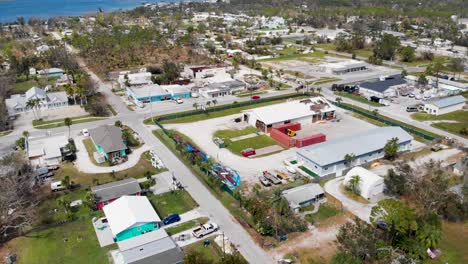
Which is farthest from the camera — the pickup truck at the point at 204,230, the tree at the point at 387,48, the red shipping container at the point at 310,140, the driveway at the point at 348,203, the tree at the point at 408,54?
the tree at the point at 387,48

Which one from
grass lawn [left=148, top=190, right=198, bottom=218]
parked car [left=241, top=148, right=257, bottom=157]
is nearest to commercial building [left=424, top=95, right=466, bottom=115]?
parked car [left=241, top=148, right=257, bottom=157]

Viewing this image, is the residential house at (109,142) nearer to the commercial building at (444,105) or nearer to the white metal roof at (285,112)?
the white metal roof at (285,112)

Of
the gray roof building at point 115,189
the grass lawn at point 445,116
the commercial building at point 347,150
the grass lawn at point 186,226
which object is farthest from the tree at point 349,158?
the gray roof building at point 115,189

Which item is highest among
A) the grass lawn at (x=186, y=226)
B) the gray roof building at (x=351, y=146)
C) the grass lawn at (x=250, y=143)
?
the gray roof building at (x=351, y=146)

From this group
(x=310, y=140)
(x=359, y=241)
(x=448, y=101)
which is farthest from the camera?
(x=448, y=101)

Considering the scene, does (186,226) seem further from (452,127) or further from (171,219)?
(452,127)

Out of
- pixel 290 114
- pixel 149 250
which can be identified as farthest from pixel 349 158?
pixel 149 250

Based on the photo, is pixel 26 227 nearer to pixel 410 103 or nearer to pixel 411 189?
pixel 411 189

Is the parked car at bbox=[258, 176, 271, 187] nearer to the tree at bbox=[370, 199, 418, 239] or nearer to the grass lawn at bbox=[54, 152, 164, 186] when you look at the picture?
the grass lawn at bbox=[54, 152, 164, 186]
